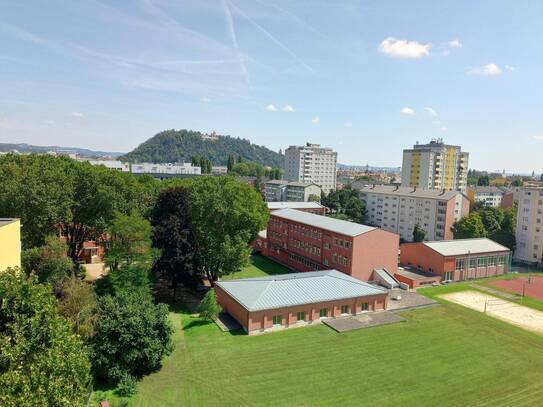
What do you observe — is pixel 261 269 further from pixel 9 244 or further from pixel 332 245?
pixel 9 244

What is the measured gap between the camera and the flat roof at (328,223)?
151ft

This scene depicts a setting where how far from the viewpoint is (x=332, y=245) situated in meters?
47.7

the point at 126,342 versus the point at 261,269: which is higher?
the point at 126,342

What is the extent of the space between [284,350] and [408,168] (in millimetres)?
98816

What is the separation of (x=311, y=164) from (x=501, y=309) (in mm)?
114130

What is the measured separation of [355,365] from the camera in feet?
87.1

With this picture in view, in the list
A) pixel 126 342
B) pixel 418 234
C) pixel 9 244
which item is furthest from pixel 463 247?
pixel 9 244

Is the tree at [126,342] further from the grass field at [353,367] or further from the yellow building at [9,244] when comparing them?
the yellow building at [9,244]

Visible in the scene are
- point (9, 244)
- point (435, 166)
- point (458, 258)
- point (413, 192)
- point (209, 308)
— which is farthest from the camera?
point (435, 166)

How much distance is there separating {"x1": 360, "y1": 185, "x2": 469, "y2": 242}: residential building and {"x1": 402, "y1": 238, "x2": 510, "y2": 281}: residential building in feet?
60.1

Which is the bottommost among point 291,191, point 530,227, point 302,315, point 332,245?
point 302,315

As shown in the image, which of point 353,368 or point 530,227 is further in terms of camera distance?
point 530,227

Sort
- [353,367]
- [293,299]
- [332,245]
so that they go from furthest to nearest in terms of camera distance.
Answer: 1. [332,245]
2. [293,299]
3. [353,367]

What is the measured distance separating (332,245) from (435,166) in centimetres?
7563
